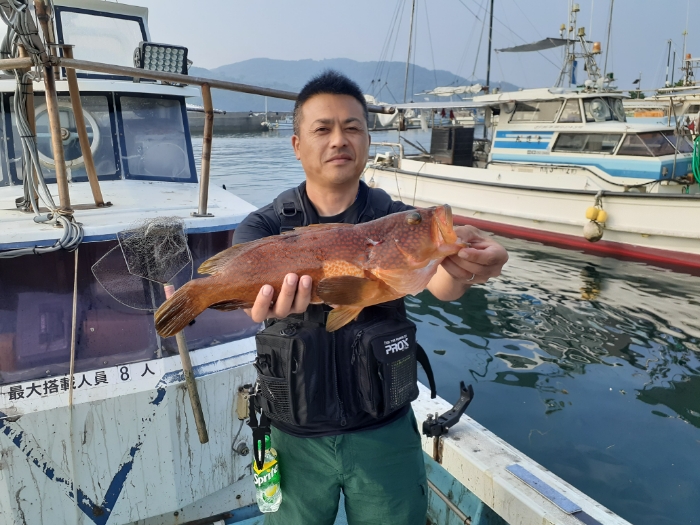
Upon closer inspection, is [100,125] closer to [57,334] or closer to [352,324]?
[57,334]

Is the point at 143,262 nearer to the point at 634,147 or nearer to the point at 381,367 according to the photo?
the point at 381,367

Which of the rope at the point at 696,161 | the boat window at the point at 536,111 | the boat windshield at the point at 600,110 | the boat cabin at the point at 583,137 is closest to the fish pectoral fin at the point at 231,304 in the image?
the rope at the point at 696,161

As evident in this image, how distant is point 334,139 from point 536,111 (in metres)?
16.4

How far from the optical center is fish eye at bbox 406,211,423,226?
2143 millimetres

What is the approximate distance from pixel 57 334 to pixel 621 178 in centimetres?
1483

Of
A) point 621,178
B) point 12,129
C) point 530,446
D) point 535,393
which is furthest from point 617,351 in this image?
point 12,129

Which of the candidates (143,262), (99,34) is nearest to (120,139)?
(99,34)

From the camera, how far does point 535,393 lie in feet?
24.0

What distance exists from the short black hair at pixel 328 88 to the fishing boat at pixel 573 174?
12.7 meters

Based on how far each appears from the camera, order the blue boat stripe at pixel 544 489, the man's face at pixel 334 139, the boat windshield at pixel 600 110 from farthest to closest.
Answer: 1. the boat windshield at pixel 600 110
2. the blue boat stripe at pixel 544 489
3. the man's face at pixel 334 139

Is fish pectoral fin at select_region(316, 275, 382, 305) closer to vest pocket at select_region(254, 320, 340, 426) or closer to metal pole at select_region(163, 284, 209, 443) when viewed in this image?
vest pocket at select_region(254, 320, 340, 426)

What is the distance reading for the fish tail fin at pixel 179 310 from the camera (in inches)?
84.9

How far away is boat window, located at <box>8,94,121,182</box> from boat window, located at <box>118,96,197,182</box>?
155 millimetres

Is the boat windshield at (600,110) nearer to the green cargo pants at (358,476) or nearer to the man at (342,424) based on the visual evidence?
the man at (342,424)
